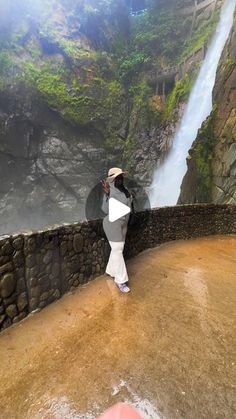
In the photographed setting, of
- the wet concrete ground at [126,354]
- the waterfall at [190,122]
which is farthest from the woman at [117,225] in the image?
the waterfall at [190,122]

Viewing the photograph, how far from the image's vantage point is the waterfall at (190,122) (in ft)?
68.3

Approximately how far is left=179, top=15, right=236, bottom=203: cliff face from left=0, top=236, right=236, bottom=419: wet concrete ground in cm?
1087

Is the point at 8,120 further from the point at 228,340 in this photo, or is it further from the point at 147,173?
the point at 228,340

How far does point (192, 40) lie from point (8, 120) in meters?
19.4

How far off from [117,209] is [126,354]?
2.12m

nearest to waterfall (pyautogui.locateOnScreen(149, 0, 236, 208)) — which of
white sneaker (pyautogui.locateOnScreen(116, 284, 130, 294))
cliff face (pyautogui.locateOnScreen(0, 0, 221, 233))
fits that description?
cliff face (pyautogui.locateOnScreen(0, 0, 221, 233))

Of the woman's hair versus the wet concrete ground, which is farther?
the woman's hair

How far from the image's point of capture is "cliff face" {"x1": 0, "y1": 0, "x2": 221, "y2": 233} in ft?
76.0

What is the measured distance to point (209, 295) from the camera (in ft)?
15.1

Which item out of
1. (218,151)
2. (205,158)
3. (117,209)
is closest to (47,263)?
(117,209)

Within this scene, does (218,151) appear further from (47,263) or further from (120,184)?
(47,263)

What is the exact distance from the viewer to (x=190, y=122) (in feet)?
70.2

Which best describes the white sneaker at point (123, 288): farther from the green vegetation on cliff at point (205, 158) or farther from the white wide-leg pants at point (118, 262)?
the green vegetation on cliff at point (205, 158)

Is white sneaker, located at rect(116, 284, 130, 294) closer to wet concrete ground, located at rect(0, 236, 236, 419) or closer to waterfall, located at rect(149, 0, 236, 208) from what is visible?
wet concrete ground, located at rect(0, 236, 236, 419)
